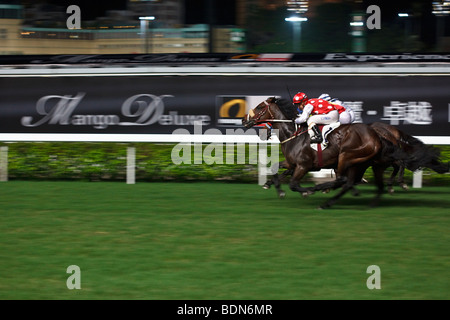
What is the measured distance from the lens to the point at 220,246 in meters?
6.64

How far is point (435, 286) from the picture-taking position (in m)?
5.20

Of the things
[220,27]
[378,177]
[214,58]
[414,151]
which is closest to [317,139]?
[378,177]

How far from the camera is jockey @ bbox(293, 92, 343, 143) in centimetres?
923

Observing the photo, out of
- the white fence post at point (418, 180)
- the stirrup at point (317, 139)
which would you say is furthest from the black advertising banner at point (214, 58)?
the stirrup at point (317, 139)

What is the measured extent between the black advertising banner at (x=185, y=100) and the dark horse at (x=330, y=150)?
2.81 meters

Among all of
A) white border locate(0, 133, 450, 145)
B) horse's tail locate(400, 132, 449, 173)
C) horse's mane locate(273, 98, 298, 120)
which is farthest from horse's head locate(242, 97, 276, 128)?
white border locate(0, 133, 450, 145)

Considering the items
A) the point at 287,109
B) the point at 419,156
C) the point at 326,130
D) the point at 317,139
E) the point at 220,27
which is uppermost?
the point at 220,27

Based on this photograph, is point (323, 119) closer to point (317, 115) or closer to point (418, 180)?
point (317, 115)

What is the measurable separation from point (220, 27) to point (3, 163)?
502 centimetres

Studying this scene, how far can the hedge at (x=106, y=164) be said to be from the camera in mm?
12664

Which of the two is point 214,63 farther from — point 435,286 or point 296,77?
point 435,286

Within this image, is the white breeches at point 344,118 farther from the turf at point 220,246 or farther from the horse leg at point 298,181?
the turf at point 220,246

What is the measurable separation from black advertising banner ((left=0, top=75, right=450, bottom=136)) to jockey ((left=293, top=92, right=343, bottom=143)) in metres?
3.25
